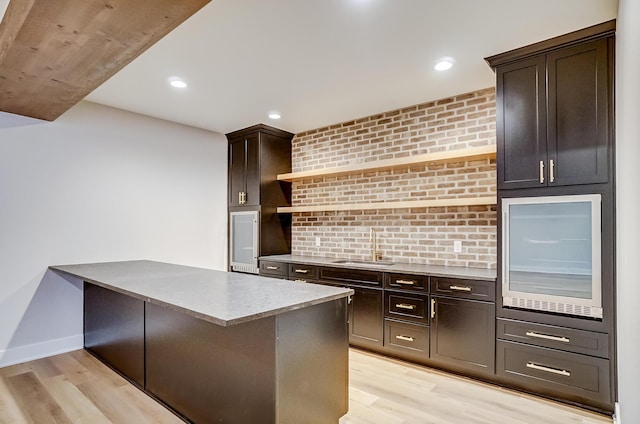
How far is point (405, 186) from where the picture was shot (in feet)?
12.9

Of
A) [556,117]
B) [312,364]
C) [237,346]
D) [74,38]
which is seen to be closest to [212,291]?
[237,346]

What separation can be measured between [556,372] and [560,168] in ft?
4.74

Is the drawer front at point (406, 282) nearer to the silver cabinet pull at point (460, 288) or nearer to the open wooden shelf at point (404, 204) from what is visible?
the silver cabinet pull at point (460, 288)

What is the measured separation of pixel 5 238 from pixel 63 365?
1.27 metres

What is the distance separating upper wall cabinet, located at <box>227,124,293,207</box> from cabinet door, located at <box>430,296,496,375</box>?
8.49ft

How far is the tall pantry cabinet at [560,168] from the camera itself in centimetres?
234

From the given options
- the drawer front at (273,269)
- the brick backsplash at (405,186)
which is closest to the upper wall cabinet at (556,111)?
the brick backsplash at (405,186)

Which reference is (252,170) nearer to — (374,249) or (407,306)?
(374,249)

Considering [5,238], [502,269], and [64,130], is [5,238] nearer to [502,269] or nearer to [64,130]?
[64,130]

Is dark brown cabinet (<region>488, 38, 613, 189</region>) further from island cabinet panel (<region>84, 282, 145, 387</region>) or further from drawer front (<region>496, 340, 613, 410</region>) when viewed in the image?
island cabinet panel (<region>84, 282, 145, 387</region>)

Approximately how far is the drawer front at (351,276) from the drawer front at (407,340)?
0.39m

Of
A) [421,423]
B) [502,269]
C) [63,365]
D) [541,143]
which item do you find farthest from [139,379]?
[541,143]

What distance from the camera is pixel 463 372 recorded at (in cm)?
298

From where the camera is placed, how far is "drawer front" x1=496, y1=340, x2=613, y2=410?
2.36 m
